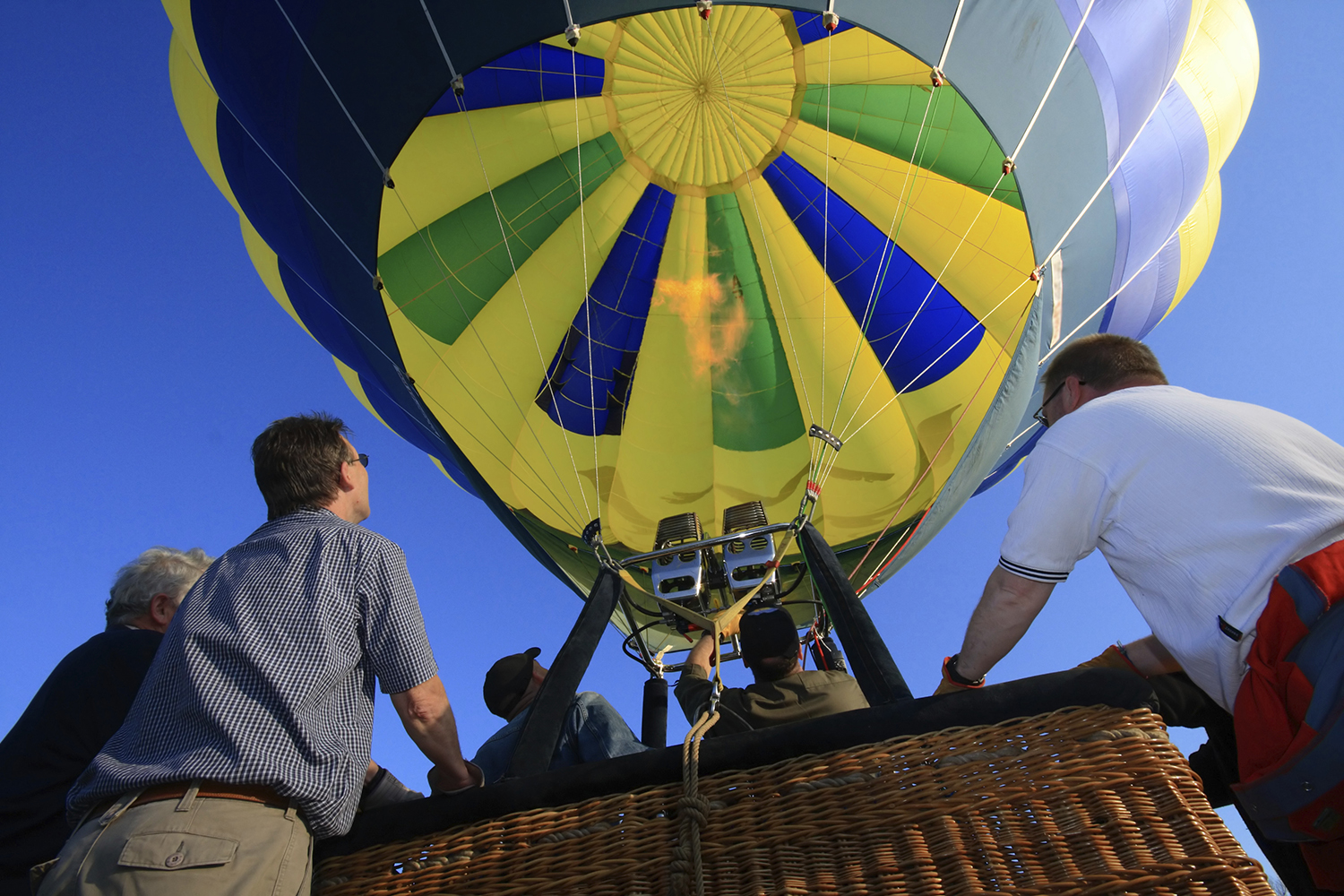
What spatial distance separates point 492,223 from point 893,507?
2735 mm

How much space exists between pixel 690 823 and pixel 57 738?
1297 mm

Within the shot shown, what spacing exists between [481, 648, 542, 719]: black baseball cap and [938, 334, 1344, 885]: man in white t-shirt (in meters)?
1.15

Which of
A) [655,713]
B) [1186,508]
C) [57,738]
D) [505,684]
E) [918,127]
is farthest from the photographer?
[918,127]

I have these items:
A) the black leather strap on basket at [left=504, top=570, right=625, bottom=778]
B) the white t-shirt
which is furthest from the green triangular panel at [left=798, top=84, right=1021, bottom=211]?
the white t-shirt

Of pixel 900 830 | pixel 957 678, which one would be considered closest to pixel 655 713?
pixel 957 678

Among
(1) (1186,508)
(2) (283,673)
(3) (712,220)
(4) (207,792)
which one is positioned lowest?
(4) (207,792)

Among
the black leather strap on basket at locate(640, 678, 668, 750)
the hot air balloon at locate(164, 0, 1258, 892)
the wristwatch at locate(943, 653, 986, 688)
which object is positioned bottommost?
the wristwatch at locate(943, 653, 986, 688)

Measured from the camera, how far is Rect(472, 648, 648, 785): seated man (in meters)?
1.75

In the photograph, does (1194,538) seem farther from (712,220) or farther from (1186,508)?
(712,220)

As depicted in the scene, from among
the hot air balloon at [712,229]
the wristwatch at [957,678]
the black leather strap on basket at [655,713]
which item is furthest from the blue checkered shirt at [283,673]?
the hot air balloon at [712,229]

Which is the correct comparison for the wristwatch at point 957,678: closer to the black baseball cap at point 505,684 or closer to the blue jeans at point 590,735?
the blue jeans at point 590,735

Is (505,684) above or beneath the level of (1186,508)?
above

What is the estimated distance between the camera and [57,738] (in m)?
1.59

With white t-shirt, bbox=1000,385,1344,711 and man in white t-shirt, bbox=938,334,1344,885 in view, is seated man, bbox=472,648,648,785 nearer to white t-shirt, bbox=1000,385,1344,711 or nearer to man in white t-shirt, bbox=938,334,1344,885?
man in white t-shirt, bbox=938,334,1344,885
